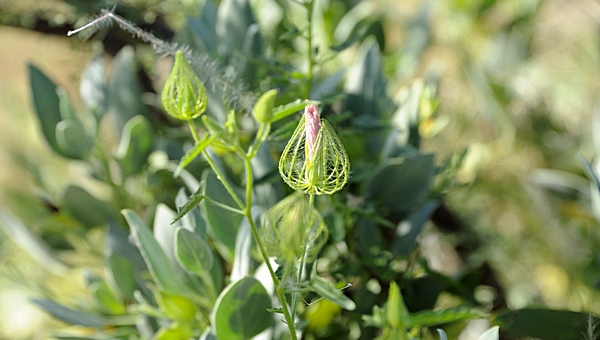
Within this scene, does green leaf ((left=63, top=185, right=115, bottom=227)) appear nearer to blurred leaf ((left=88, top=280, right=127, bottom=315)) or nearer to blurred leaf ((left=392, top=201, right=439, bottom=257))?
blurred leaf ((left=88, top=280, right=127, bottom=315))

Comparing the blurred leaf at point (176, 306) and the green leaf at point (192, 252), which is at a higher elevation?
the green leaf at point (192, 252)

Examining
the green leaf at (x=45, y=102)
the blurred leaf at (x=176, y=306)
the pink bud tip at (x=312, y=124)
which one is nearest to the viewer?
the pink bud tip at (x=312, y=124)

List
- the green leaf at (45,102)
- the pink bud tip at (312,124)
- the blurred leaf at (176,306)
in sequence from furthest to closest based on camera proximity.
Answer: the green leaf at (45,102) < the blurred leaf at (176,306) < the pink bud tip at (312,124)

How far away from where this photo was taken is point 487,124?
91 centimetres

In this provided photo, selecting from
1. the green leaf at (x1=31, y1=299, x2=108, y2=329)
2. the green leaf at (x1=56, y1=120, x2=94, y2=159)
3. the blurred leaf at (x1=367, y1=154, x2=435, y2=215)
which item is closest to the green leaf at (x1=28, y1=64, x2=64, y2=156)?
the green leaf at (x1=56, y1=120, x2=94, y2=159)

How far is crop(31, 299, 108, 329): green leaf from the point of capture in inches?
14.3

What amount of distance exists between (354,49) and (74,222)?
0.97 ft

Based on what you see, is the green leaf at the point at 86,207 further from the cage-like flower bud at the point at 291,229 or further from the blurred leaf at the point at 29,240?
the cage-like flower bud at the point at 291,229

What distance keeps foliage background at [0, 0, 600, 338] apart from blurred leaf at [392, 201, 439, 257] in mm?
129

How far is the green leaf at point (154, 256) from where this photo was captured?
30cm

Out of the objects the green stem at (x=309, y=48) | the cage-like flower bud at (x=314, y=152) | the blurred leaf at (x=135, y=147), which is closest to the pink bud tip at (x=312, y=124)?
the cage-like flower bud at (x=314, y=152)

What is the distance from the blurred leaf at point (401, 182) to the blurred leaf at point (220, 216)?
10 centimetres

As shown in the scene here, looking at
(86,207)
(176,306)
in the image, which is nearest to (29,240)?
(86,207)

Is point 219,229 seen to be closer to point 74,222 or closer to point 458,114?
point 74,222
